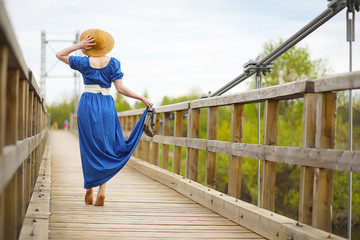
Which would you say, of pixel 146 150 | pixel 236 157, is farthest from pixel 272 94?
pixel 146 150

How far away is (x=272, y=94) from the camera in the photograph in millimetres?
3807

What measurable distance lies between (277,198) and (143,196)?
29.1m

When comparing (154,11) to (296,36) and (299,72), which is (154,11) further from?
(296,36)

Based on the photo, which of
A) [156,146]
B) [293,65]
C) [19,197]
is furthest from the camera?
[293,65]

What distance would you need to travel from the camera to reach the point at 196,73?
97125mm

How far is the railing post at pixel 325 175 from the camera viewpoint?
10.5 feet

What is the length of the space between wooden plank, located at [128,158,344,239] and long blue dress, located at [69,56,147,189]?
2.84 feet

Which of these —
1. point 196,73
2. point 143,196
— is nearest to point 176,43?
point 196,73

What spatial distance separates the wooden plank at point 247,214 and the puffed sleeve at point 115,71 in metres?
1.28

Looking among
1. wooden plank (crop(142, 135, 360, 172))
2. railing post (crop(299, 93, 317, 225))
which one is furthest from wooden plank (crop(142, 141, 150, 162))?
railing post (crop(299, 93, 317, 225))

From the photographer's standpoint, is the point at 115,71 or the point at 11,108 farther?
the point at 115,71

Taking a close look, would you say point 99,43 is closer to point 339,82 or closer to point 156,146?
point 339,82

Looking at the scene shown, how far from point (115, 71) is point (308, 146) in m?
2.30

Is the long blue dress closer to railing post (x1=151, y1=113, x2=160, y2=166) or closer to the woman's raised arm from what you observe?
the woman's raised arm
